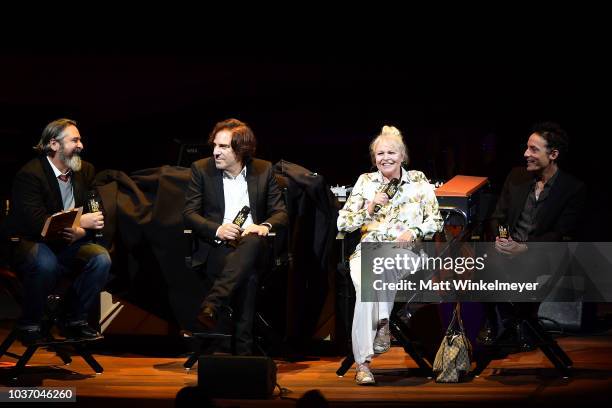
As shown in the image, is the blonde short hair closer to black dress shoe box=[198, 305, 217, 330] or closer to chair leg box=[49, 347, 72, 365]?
black dress shoe box=[198, 305, 217, 330]

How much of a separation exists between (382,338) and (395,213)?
0.65 m

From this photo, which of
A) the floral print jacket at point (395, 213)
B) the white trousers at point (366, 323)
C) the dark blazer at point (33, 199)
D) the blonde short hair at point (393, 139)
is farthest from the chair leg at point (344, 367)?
the dark blazer at point (33, 199)

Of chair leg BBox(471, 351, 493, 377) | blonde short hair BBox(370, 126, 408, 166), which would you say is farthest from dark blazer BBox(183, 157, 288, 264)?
chair leg BBox(471, 351, 493, 377)

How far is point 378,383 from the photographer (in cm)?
425

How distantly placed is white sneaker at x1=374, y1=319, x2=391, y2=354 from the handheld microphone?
0.58 meters

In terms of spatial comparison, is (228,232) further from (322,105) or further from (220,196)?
(322,105)

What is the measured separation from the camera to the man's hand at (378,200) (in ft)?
14.2

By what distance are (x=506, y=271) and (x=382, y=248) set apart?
2.24 feet

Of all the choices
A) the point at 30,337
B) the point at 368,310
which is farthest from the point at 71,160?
the point at 368,310

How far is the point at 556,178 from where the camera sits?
4605 mm

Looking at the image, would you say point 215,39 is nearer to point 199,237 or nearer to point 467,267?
point 199,237

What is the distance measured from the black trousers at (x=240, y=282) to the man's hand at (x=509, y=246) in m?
1.20

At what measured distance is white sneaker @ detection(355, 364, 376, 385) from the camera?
4176mm

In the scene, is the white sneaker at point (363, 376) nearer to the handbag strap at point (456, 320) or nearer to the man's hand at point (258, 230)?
the handbag strap at point (456, 320)
